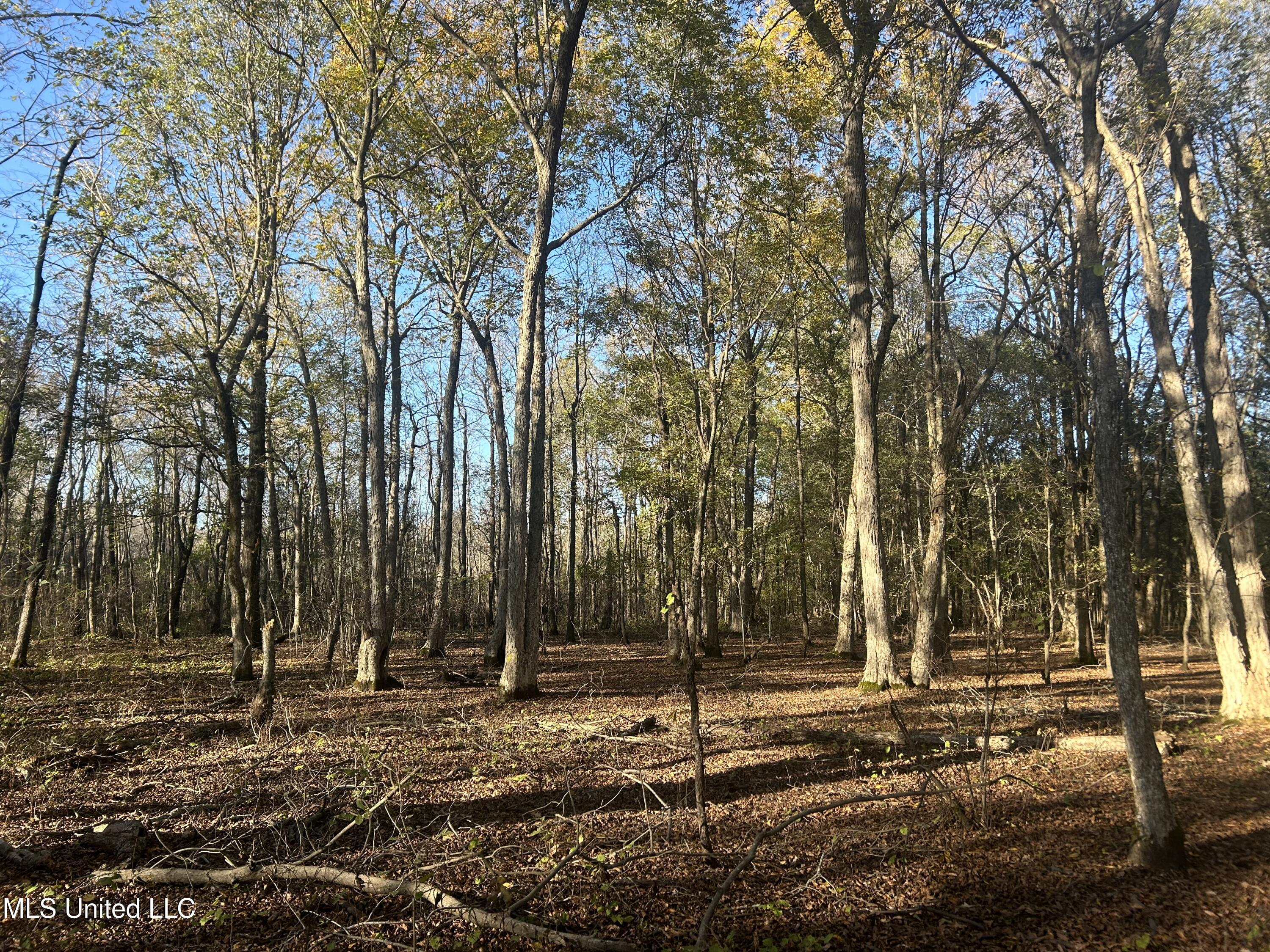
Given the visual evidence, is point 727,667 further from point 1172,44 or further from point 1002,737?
point 1172,44

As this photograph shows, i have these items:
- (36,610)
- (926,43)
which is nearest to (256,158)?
(926,43)

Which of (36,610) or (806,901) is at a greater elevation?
(36,610)

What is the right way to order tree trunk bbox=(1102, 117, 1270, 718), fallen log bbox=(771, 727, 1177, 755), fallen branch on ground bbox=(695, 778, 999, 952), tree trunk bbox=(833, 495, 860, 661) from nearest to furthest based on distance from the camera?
1. fallen branch on ground bbox=(695, 778, 999, 952)
2. fallen log bbox=(771, 727, 1177, 755)
3. tree trunk bbox=(1102, 117, 1270, 718)
4. tree trunk bbox=(833, 495, 860, 661)

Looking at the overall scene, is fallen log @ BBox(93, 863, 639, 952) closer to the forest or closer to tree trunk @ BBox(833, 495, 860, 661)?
the forest

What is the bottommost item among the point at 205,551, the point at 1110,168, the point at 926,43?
the point at 205,551

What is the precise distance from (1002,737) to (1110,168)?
10264 mm

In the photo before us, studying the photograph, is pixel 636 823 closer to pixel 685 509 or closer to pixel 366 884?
pixel 366 884

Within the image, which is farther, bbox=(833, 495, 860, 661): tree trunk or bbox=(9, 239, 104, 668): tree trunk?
bbox=(833, 495, 860, 661): tree trunk

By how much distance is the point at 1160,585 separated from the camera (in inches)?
867

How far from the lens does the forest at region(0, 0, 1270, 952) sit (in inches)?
152

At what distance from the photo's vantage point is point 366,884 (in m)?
3.67

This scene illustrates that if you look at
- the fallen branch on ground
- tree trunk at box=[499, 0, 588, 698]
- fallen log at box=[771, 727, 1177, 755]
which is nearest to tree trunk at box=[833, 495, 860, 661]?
fallen log at box=[771, 727, 1177, 755]

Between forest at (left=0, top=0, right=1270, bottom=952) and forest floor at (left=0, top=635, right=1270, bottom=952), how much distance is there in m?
0.05

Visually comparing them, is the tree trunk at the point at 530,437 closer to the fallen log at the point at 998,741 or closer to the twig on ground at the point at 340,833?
the fallen log at the point at 998,741
